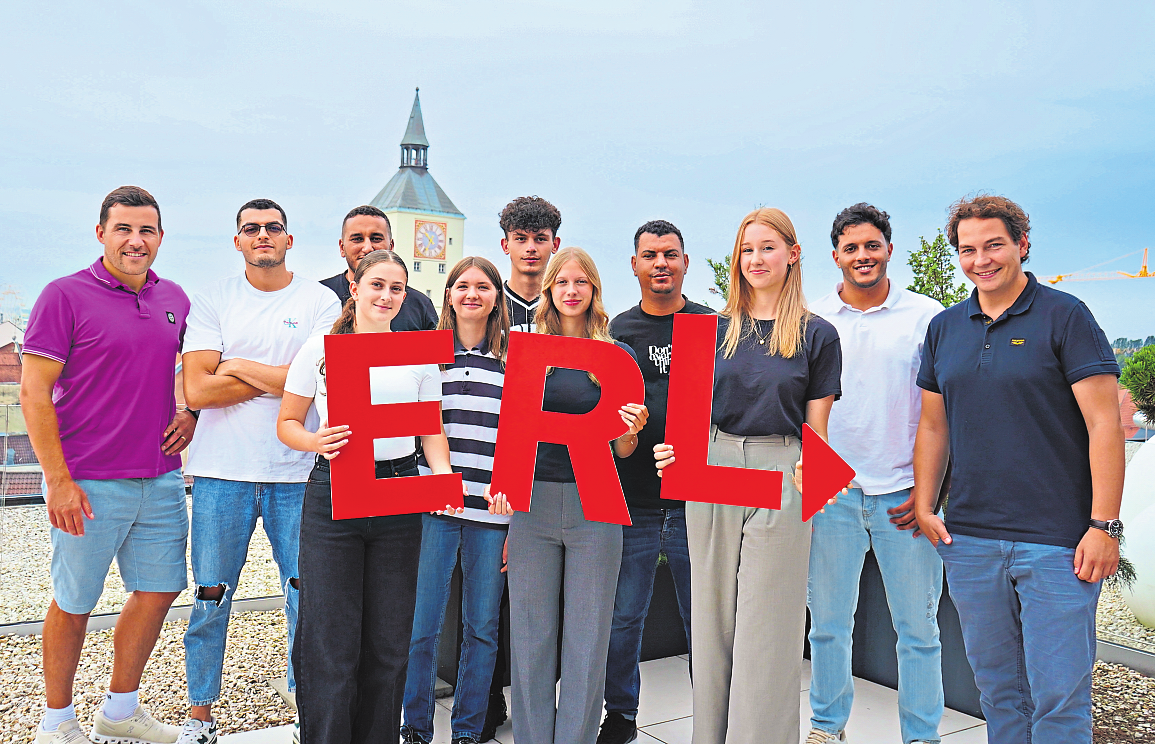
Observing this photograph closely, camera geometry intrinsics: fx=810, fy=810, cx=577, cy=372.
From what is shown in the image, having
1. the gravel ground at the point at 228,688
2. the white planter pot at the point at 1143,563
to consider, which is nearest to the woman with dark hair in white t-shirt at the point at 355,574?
the gravel ground at the point at 228,688

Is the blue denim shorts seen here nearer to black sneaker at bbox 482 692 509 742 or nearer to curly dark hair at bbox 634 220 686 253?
black sneaker at bbox 482 692 509 742

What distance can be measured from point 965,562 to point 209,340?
270 centimetres

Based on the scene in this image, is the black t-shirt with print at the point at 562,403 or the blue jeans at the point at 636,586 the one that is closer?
the black t-shirt with print at the point at 562,403

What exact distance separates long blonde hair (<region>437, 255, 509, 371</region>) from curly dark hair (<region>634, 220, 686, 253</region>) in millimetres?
673

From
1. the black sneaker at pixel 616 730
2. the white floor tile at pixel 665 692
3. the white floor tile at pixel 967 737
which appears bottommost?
the white floor tile at pixel 665 692

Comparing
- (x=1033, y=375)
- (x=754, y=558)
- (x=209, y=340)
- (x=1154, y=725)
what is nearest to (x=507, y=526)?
(x=754, y=558)

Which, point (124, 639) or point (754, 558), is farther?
point (124, 639)

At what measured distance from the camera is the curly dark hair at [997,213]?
8.26 feet

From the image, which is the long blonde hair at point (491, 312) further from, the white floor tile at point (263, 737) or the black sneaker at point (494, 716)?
the white floor tile at point (263, 737)

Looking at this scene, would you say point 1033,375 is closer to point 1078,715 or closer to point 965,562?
point 965,562

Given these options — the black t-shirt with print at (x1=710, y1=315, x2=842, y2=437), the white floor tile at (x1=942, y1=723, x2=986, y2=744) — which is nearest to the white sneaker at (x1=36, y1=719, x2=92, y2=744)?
the black t-shirt with print at (x1=710, y1=315, x2=842, y2=437)

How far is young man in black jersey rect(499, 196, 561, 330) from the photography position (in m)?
3.29

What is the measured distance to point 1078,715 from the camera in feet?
7.62

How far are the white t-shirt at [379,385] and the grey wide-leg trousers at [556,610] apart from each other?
47 cm
